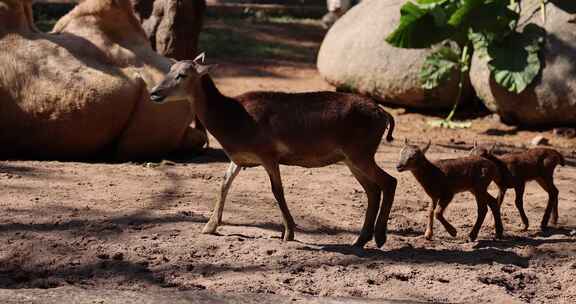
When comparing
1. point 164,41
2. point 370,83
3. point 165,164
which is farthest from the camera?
point 370,83

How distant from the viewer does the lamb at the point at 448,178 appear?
663cm

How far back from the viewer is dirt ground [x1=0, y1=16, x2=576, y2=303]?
5660 millimetres

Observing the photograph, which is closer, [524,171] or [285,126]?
[285,126]

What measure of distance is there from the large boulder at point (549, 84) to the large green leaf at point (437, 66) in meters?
0.37

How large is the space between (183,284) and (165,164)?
3398mm

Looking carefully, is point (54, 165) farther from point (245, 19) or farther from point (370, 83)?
point (245, 19)

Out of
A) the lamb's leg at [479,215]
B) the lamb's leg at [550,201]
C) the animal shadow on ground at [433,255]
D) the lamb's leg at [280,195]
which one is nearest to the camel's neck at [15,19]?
the lamb's leg at [280,195]

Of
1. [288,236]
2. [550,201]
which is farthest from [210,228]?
[550,201]

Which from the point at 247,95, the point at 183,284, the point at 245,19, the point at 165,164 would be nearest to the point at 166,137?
the point at 165,164

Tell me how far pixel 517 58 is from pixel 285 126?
6376 mm

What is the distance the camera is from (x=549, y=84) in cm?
1186

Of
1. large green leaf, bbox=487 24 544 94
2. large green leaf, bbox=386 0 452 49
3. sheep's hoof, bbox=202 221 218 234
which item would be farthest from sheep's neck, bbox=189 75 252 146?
large green leaf, bbox=487 24 544 94

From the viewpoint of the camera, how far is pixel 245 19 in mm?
19312

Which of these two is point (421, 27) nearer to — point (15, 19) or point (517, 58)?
point (517, 58)
